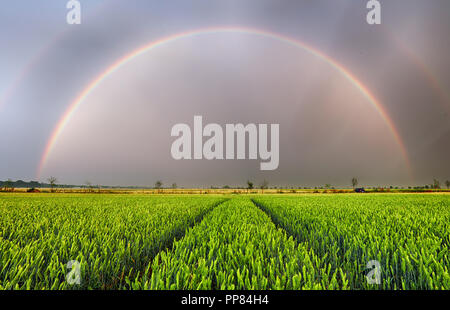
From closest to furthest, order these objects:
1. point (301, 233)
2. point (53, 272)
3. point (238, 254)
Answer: point (53, 272) → point (238, 254) → point (301, 233)

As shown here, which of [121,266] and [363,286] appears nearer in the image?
[363,286]

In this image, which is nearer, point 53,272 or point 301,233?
point 53,272

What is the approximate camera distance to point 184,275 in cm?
A: 184
